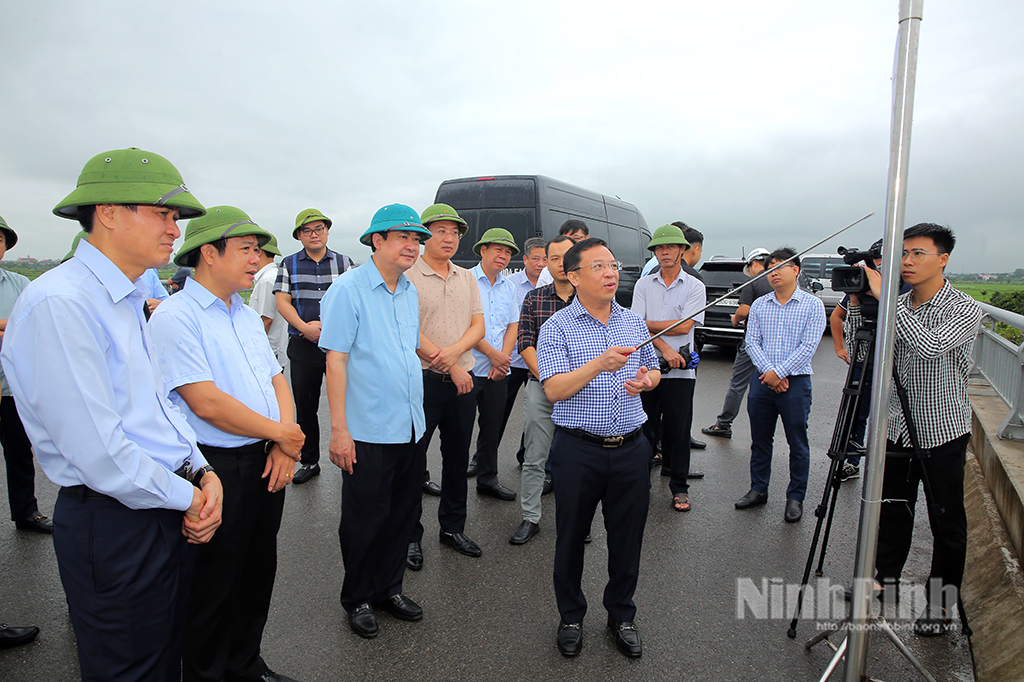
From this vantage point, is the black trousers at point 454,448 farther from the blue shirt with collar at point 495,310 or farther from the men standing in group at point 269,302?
the men standing in group at point 269,302

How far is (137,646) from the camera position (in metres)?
1.76

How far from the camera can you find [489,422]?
4699 mm

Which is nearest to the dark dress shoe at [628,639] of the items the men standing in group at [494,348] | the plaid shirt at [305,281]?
the men standing in group at [494,348]

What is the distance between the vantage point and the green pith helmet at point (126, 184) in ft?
5.65

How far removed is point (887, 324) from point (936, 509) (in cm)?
136

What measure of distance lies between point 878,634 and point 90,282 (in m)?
3.63

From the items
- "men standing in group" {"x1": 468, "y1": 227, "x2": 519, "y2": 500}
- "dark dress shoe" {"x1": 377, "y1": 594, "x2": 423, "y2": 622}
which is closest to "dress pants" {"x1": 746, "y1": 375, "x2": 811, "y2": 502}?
"men standing in group" {"x1": 468, "y1": 227, "x2": 519, "y2": 500}

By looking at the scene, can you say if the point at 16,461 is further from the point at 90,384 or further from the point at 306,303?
the point at 90,384

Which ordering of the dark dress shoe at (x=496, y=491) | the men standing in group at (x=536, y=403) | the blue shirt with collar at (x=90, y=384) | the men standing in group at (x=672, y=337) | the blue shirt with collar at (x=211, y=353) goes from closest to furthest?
the blue shirt with collar at (x=90, y=384) < the blue shirt with collar at (x=211, y=353) < the men standing in group at (x=536, y=403) < the men standing in group at (x=672, y=337) < the dark dress shoe at (x=496, y=491)

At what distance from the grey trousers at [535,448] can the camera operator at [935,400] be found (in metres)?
2.03

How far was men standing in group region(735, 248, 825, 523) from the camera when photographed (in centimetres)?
446

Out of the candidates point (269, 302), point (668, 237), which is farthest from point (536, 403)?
point (269, 302)

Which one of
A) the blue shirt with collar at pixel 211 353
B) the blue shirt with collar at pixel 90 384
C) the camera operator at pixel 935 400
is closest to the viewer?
the blue shirt with collar at pixel 90 384

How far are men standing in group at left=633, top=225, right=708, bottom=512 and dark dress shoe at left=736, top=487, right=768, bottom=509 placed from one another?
1.28 feet
